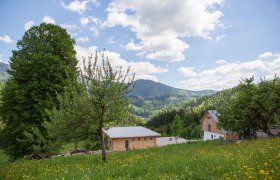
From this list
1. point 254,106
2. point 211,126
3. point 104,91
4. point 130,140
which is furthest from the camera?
point 211,126

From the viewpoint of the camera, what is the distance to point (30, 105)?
24969 millimetres

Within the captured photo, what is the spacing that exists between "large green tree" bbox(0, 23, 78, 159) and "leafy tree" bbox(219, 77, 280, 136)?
23.1 meters

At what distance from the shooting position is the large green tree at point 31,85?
81.1ft

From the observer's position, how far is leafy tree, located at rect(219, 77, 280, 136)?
2894 centimetres

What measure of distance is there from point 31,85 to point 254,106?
2818 cm

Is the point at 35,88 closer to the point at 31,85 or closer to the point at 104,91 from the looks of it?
the point at 31,85

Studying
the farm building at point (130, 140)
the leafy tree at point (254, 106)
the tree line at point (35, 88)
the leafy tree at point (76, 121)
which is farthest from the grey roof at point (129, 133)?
the leafy tree at point (76, 121)

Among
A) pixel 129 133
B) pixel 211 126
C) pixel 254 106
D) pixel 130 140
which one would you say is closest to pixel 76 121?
pixel 254 106

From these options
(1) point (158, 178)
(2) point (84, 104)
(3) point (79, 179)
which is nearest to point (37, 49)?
(2) point (84, 104)

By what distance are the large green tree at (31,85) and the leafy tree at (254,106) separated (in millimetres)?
23146

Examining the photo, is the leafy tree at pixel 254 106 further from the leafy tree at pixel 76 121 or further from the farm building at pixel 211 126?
the farm building at pixel 211 126

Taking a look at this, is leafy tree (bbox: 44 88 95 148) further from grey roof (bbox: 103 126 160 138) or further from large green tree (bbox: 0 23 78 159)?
grey roof (bbox: 103 126 160 138)

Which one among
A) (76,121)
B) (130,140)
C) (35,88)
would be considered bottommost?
(130,140)

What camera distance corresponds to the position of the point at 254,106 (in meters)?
30.2
